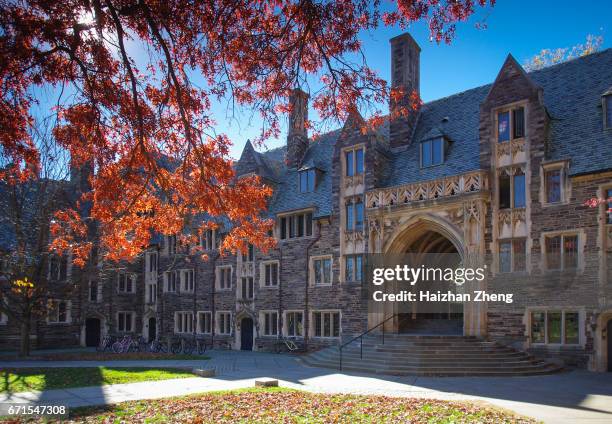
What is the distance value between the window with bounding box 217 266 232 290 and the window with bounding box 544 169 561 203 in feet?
59.4

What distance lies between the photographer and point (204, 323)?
109ft

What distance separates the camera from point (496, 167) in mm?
21438

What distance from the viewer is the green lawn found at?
1513 cm

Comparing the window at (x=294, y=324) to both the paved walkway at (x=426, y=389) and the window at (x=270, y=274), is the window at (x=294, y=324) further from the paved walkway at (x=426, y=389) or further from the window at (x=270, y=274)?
the paved walkway at (x=426, y=389)

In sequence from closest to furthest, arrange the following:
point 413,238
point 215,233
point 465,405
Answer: point 465,405 → point 413,238 → point 215,233

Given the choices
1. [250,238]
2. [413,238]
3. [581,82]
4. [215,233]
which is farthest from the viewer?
[215,233]

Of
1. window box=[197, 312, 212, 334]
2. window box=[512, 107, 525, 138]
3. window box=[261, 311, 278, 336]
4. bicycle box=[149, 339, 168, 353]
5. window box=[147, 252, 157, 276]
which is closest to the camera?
window box=[512, 107, 525, 138]

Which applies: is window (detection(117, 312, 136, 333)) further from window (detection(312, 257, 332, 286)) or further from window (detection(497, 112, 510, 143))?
window (detection(497, 112, 510, 143))

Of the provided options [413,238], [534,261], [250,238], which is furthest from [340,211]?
[250,238]

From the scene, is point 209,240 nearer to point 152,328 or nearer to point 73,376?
point 152,328

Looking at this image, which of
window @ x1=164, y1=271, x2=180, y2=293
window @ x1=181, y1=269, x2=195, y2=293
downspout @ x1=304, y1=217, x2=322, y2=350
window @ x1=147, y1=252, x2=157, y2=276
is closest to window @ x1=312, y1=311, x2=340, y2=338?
downspout @ x1=304, y1=217, x2=322, y2=350

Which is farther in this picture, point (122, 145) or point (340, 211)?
point (340, 211)

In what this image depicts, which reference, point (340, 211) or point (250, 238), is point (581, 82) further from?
point (250, 238)

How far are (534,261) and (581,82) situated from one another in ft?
26.2
